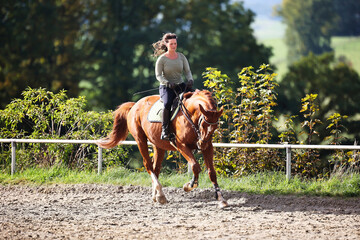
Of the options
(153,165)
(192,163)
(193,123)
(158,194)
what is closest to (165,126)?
(193,123)

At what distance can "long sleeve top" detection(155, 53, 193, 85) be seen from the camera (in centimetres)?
836

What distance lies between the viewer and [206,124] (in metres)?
7.45

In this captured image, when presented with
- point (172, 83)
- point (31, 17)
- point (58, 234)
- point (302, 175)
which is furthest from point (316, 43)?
point (58, 234)

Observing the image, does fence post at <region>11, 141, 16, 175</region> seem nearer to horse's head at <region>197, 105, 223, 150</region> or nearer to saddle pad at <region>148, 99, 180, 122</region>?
saddle pad at <region>148, 99, 180, 122</region>

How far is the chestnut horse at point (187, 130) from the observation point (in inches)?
295

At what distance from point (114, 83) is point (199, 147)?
18.8 meters

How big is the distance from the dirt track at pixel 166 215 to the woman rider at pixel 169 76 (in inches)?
59.6

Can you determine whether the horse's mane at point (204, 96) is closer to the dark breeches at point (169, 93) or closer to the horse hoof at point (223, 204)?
the dark breeches at point (169, 93)

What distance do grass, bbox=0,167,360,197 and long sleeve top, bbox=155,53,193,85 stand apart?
258cm

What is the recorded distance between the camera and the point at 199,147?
25.4 ft

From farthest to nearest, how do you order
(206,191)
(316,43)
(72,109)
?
(316,43) → (72,109) → (206,191)

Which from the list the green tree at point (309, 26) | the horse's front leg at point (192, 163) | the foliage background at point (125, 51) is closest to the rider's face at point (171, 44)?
the horse's front leg at point (192, 163)

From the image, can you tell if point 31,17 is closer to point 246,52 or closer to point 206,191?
point 246,52

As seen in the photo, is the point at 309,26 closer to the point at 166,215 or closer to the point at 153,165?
the point at 153,165
